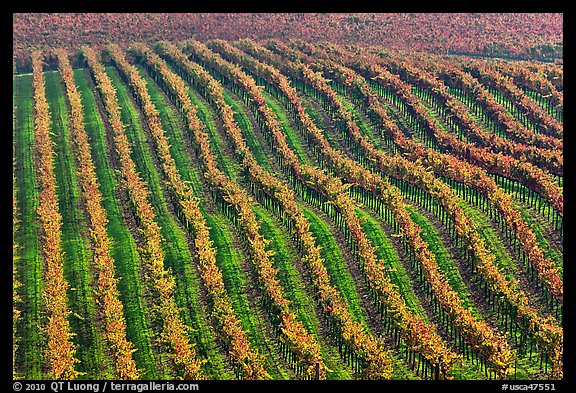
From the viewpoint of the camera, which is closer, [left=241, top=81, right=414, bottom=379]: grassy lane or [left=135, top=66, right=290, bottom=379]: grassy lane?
[left=135, top=66, right=290, bottom=379]: grassy lane

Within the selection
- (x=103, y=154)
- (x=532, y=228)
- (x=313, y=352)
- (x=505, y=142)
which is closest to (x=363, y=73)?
(x=505, y=142)

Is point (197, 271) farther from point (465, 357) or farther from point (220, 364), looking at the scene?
point (465, 357)

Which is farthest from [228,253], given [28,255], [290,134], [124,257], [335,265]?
[290,134]

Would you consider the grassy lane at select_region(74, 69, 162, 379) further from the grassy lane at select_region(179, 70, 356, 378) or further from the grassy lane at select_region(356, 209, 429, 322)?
the grassy lane at select_region(356, 209, 429, 322)

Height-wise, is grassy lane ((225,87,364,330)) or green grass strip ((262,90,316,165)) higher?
green grass strip ((262,90,316,165))

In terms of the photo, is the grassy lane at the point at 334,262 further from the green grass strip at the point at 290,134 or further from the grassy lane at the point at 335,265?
the green grass strip at the point at 290,134

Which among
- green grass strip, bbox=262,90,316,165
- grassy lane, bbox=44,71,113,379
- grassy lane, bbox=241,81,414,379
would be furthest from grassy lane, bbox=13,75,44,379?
green grass strip, bbox=262,90,316,165

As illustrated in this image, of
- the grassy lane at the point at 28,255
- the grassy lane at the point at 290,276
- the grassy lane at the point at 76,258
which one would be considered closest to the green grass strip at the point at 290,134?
A: the grassy lane at the point at 290,276

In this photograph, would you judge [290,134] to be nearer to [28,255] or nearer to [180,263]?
[180,263]

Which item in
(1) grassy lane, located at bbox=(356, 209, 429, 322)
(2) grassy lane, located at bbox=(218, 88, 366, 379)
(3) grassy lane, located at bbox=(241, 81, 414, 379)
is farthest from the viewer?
(3) grassy lane, located at bbox=(241, 81, 414, 379)
